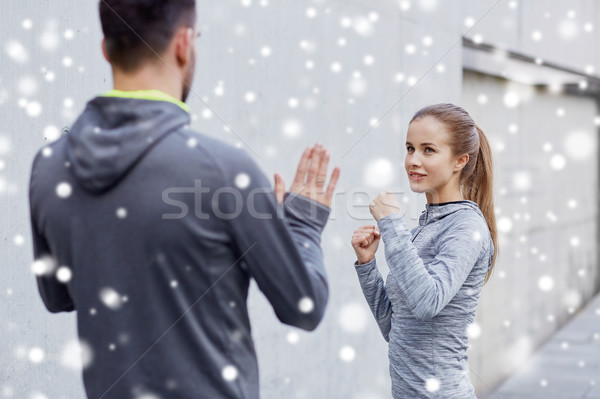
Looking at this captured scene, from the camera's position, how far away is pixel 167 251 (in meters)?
1.04

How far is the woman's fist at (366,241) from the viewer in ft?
5.77

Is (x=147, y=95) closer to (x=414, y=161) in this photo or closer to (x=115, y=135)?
(x=115, y=135)

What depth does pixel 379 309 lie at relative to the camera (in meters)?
1.88

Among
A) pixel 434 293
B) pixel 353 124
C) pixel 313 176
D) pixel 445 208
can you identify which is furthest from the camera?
pixel 353 124

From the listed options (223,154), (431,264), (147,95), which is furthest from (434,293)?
(147,95)

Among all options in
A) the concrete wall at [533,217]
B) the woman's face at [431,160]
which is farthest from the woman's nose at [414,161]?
Answer: the concrete wall at [533,217]

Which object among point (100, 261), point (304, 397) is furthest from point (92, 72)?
point (304, 397)

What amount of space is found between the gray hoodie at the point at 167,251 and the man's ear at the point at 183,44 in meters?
0.09

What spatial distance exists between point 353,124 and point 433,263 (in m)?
1.86

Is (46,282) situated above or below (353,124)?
below

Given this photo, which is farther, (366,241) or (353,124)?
(353,124)

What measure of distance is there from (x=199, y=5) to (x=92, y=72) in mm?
622

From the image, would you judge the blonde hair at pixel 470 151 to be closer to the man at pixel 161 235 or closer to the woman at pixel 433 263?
the woman at pixel 433 263

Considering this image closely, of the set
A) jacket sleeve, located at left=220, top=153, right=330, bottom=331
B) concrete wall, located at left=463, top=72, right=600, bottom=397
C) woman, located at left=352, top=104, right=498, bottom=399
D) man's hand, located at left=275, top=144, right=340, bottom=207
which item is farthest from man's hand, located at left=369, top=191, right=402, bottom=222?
concrete wall, located at left=463, top=72, right=600, bottom=397
